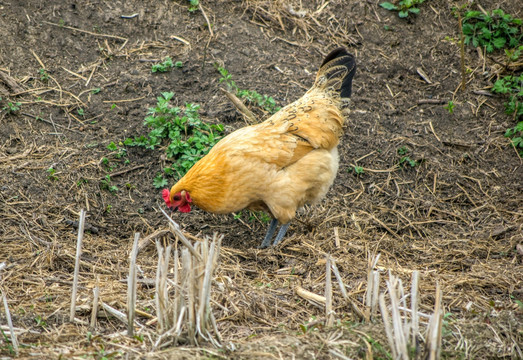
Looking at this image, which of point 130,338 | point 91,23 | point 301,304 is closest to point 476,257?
point 301,304

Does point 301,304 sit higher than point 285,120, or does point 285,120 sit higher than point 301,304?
point 285,120

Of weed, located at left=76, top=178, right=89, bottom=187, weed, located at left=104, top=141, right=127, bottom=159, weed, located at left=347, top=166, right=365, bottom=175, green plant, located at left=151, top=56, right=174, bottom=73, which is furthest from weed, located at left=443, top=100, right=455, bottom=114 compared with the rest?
weed, located at left=76, top=178, right=89, bottom=187

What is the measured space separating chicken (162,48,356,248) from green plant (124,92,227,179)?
1.95ft

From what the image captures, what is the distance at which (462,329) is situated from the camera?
11.0 feet

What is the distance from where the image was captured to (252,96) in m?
6.27

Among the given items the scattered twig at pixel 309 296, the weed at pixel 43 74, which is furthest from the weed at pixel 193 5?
the scattered twig at pixel 309 296

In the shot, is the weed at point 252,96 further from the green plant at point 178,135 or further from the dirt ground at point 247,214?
the green plant at point 178,135

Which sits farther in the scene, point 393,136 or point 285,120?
point 393,136

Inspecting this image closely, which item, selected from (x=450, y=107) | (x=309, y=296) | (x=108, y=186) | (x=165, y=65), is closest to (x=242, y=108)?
(x=165, y=65)

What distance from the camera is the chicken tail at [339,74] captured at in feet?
19.0

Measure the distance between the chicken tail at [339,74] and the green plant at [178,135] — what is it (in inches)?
49.6

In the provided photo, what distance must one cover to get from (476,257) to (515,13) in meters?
4.40

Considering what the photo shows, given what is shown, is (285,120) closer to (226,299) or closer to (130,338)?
(226,299)

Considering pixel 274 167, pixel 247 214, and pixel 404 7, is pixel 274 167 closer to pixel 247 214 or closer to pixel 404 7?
pixel 247 214
